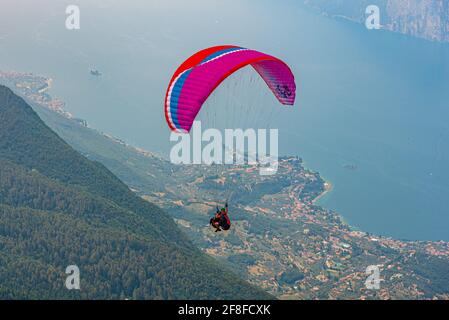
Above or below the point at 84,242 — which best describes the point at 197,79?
above

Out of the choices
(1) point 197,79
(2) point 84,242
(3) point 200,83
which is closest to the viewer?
(3) point 200,83

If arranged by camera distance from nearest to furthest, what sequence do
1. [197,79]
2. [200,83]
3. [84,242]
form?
[200,83] < [197,79] < [84,242]

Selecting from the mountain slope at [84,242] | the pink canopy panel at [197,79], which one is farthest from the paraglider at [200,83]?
the mountain slope at [84,242]

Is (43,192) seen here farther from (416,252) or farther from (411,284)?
(416,252)

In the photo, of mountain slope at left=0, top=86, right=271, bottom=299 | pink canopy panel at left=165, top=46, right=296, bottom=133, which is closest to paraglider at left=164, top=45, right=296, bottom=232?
pink canopy panel at left=165, top=46, right=296, bottom=133

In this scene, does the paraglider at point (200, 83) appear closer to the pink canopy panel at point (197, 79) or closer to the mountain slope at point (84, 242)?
the pink canopy panel at point (197, 79)

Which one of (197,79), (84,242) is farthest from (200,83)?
(84,242)

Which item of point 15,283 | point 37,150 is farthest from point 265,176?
point 15,283

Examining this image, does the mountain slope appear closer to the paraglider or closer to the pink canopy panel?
the paraglider

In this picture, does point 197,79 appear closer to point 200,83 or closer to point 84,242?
point 200,83
